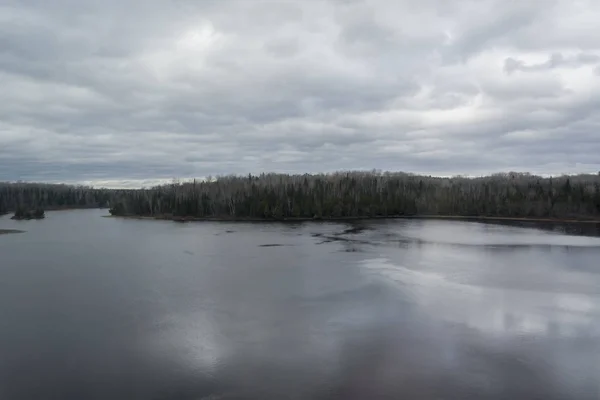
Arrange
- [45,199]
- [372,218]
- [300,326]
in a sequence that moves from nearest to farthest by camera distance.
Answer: [300,326], [372,218], [45,199]

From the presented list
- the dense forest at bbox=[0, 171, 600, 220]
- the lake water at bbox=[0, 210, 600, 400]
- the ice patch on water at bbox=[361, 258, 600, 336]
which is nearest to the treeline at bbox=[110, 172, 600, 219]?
the dense forest at bbox=[0, 171, 600, 220]

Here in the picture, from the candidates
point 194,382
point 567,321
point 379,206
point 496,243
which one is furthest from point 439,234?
point 194,382

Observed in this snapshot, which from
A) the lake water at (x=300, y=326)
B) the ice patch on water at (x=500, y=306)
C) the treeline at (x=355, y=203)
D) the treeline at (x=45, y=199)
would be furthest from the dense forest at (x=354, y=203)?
the ice patch on water at (x=500, y=306)

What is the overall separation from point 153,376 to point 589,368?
7677 millimetres

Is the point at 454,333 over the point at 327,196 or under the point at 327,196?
under

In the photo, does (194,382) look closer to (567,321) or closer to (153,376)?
(153,376)

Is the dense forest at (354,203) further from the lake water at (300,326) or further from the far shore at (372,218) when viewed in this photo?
the lake water at (300,326)

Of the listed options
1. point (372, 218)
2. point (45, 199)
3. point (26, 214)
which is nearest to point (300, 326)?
point (372, 218)

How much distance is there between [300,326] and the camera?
35.3 feet

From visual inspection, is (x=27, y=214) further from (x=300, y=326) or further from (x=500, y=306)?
(x=500, y=306)

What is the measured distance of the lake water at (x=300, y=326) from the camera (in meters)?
7.73

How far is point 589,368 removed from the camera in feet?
Result: 27.6

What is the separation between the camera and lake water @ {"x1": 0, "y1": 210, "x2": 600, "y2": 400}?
773cm

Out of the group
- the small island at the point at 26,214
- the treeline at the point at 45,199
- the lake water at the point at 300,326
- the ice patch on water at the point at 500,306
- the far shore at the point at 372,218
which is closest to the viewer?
the lake water at the point at 300,326
